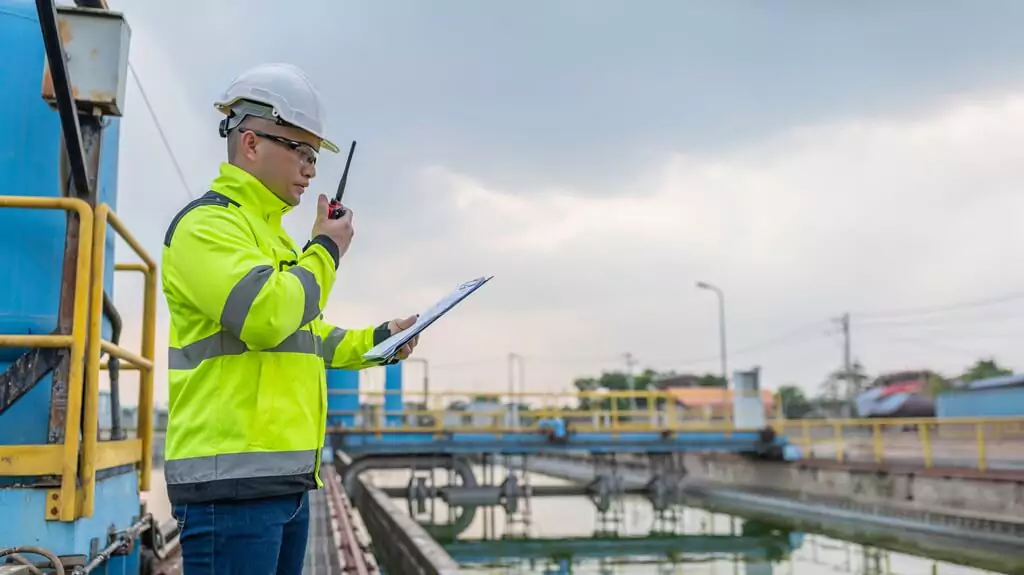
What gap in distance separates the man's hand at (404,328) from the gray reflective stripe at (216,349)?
266mm

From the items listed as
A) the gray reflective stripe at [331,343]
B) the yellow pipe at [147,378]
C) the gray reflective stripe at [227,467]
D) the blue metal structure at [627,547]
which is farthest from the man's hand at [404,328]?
the blue metal structure at [627,547]

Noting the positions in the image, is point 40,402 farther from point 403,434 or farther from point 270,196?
point 403,434

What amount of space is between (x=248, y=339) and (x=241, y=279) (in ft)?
0.38

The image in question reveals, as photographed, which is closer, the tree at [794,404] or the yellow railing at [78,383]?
the yellow railing at [78,383]

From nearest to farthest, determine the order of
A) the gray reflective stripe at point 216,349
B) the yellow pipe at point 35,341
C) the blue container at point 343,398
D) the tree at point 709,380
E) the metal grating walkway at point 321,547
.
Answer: the gray reflective stripe at point 216,349
the yellow pipe at point 35,341
the metal grating walkway at point 321,547
the blue container at point 343,398
the tree at point 709,380

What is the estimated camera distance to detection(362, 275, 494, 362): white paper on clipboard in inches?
71.7

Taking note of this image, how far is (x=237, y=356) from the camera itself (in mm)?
1691

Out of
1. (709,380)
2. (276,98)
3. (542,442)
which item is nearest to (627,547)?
(542,442)

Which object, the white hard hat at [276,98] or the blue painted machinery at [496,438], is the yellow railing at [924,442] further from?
the white hard hat at [276,98]

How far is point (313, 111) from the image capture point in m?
1.86

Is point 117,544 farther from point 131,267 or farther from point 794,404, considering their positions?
point 794,404

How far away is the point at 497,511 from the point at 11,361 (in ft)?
55.4

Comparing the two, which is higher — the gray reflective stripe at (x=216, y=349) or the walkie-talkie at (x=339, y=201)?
the walkie-talkie at (x=339, y=201)

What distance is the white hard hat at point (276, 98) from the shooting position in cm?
181
